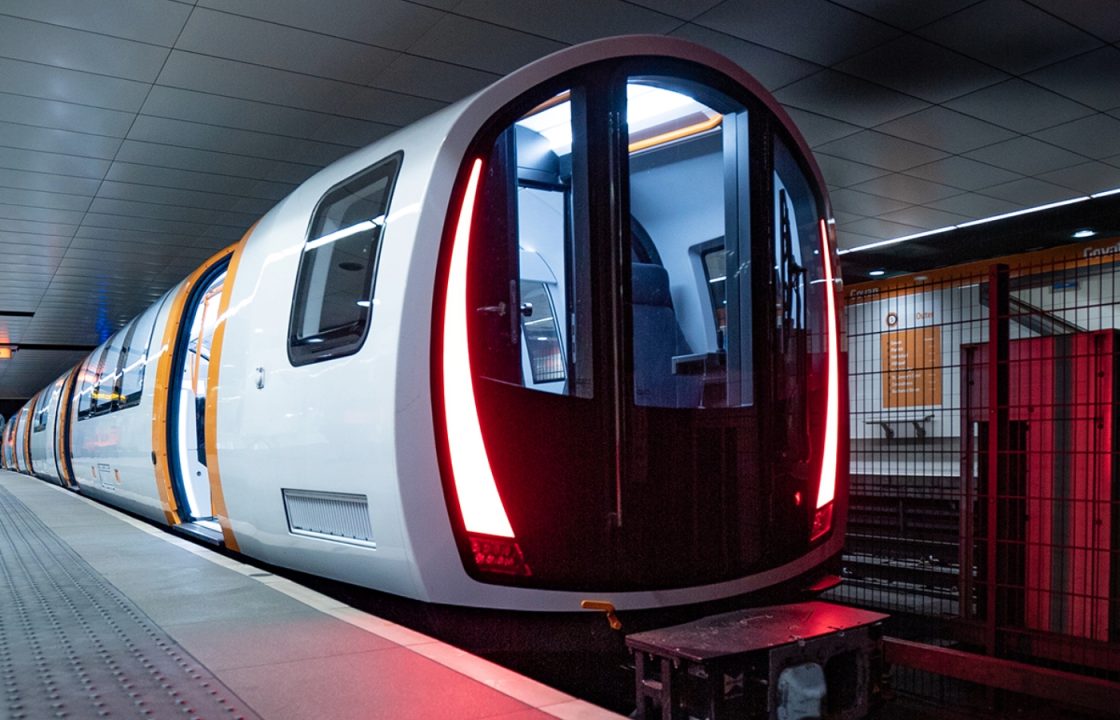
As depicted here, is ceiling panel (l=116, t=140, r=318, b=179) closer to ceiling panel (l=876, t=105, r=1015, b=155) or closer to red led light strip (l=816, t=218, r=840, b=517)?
ceiling panel (l=876, t=105, r=1015, b=155)

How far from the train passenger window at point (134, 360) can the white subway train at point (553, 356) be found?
12.8ft

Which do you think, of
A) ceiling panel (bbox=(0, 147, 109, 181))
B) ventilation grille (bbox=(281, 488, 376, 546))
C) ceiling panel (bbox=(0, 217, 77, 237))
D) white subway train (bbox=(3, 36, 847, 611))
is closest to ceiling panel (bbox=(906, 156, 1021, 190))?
white subway train (bbox=(3, 36, 847, 611))

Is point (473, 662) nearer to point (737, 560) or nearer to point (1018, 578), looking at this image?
point (737, 560)

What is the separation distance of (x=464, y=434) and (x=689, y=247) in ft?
6.29

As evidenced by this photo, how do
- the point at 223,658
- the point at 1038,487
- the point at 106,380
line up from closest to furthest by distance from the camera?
the point at 223,658
the point at 1038,487
the point at 106,380

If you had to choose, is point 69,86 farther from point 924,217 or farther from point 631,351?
point 924,217

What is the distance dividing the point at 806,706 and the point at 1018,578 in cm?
286

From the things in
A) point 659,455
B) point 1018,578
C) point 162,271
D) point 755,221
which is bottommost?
point 1018,578

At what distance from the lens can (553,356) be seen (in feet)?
12.5

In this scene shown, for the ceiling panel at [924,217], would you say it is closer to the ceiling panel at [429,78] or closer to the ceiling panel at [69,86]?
the ceiling panel at [429,78]

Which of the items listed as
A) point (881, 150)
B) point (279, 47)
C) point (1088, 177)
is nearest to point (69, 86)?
point (279, 47)

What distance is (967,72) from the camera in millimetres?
7738

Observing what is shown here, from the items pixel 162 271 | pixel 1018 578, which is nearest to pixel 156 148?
pixel 162 271

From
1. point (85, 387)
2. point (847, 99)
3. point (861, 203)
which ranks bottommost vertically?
point (85, 387)
